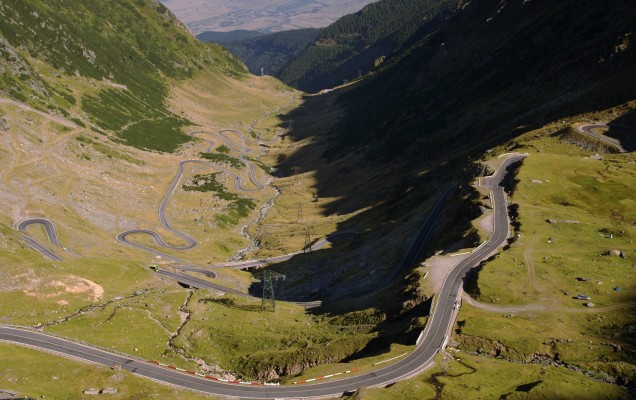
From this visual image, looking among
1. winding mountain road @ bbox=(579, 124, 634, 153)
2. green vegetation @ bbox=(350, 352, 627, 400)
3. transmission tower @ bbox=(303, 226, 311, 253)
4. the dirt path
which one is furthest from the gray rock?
transmission tower @ bbox=(303, 226, 311, 253)

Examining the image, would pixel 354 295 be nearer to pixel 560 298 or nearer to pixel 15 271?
pixel 560 298

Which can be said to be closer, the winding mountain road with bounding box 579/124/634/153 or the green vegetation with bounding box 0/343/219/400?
the green vegetation with bounding box 0/343/219/400

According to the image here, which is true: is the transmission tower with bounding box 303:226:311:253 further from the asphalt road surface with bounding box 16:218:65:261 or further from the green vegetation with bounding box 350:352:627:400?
the green vegetation with bounding box 350:352:627:400

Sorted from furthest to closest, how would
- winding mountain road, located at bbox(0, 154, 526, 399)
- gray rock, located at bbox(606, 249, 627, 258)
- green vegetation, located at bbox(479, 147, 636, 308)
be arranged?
gray rock, located at bbox(606, 249, 627, 258)
green vegetation, located at bbox(479, 147, 636, 308)
winding mountain road, located at bbox(0, 154, 526, 399)

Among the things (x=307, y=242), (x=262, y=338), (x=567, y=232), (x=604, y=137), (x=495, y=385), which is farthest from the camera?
(x=307, y=242)

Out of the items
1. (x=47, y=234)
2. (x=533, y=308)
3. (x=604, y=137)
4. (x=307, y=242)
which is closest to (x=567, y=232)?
(x=533, y=308)

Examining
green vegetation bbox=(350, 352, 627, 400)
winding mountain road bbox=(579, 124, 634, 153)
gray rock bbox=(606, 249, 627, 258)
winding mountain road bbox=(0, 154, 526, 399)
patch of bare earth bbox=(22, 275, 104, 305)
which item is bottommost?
green vegetation bbox=(350, 352, 627, 400)

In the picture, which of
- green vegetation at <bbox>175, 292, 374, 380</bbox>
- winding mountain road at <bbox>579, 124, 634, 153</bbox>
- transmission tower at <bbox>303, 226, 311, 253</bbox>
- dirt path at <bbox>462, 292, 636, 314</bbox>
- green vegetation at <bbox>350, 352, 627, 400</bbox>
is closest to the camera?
green vegetation at <bbox>350, 352, 627, 400</bbox>

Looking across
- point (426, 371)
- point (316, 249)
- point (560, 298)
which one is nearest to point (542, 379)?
point (426, 371)

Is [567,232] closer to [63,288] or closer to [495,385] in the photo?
[495,385]
